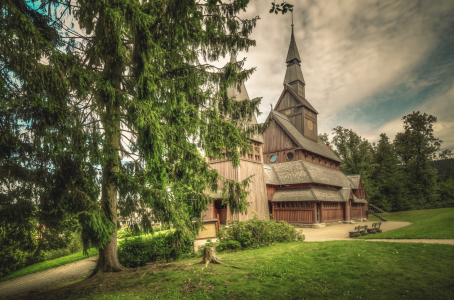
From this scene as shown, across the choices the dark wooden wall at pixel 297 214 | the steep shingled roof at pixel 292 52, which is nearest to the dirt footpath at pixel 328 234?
the dark wooden wall at pixel 297 214

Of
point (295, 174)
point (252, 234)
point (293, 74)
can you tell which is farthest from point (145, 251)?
point (293, 74)

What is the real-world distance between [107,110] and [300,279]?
6057mm

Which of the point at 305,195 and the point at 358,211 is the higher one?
the point at 305,195

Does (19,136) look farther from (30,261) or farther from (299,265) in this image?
(30,261)

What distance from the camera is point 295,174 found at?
2281 cm

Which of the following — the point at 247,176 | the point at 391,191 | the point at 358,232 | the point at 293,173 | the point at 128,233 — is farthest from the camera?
the point at 391,191

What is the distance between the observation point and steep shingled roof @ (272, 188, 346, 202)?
2061cm

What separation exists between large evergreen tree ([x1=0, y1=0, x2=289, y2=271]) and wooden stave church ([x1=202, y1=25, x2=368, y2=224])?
1007 cm

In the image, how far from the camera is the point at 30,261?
11945mm

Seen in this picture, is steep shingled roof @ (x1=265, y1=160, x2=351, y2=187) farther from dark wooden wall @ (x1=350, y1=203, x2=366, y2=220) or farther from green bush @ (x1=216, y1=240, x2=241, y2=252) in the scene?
green bush @ (x1=216, y1=240, x2=241, y2=252)

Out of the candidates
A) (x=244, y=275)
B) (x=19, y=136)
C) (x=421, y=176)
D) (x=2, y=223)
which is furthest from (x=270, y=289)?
(x=421, y=176)

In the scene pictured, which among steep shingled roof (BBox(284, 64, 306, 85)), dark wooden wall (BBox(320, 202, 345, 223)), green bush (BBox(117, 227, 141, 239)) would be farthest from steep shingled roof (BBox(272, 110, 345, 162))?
green bush (BBox(117, 227, 141, 239))

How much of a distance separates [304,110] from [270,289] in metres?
25.9

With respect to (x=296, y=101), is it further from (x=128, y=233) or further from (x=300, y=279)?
(x=300, y=279)
